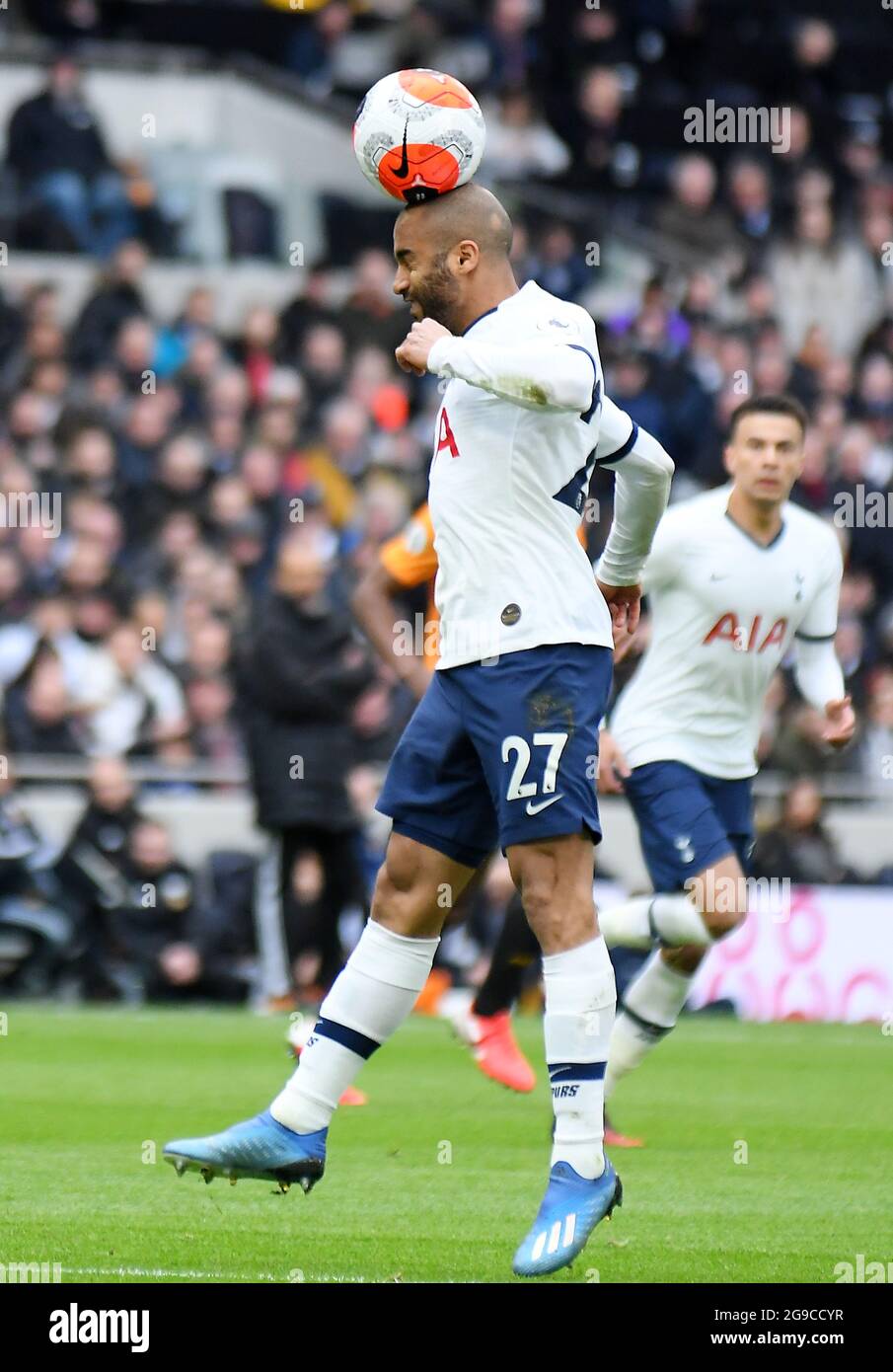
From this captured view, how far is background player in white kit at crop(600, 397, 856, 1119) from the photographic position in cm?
833

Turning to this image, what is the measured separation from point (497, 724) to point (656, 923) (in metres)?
2.46

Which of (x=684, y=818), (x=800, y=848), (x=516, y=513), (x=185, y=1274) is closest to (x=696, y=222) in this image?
(x=800, y=848)

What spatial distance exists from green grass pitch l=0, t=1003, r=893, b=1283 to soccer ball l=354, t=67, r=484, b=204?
8.38ft

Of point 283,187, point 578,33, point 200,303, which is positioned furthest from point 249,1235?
point 578,33

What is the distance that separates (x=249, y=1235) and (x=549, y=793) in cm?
140

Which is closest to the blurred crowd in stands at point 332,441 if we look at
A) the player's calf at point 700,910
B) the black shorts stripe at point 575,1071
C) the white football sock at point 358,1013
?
the player's calf at point 700,910

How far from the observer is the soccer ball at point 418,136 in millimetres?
5984

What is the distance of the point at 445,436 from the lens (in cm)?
611

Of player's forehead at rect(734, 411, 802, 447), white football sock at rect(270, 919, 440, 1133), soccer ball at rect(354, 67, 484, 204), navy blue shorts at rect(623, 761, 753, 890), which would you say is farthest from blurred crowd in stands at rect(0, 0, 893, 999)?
soccer ball at rect(354, 67, 484, 204)

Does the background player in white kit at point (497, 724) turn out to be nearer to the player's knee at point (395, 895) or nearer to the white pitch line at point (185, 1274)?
the player's knee at point (395, 895)

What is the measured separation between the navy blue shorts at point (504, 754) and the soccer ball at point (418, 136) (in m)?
1.15

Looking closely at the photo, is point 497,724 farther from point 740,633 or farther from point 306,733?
point 306,733

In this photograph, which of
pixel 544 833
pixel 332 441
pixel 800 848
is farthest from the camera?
pixel 332 441

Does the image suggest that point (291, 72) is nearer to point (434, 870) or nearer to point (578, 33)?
point (578, 33)
